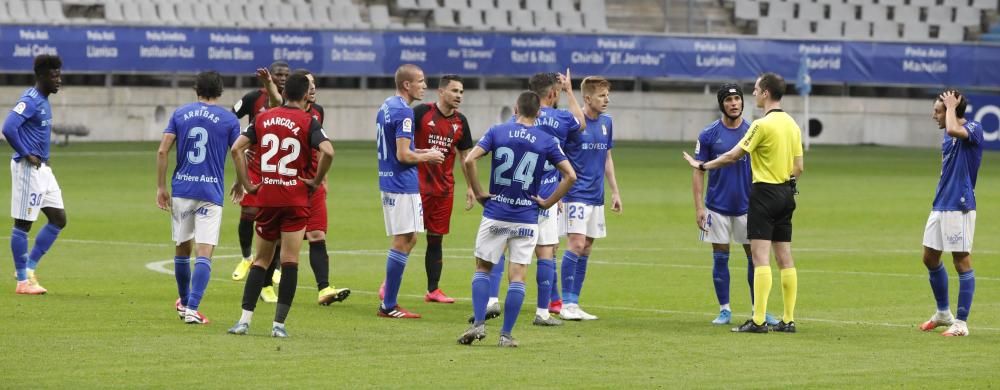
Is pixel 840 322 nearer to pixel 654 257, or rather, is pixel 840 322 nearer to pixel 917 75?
pixel 654 257

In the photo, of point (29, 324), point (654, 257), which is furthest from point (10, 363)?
point (654, 257)

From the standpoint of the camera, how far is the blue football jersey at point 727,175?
12969mm

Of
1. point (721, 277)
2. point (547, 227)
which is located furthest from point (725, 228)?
point (547, 227)

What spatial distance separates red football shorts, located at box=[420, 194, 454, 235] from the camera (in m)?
14.0

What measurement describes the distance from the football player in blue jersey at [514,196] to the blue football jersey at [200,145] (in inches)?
84.8

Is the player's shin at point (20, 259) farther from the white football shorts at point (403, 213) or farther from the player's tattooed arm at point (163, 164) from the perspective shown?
the white football shorts at point (403, 213)

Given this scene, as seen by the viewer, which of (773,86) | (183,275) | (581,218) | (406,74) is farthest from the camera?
Answer: (581,218)

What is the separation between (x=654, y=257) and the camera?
1883 cm

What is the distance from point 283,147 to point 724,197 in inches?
149

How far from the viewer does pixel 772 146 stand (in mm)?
12117

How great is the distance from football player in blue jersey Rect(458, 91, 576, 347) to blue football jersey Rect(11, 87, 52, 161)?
4.69m

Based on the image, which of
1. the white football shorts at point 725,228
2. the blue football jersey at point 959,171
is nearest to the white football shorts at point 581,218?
the white football shorts at point 725,228

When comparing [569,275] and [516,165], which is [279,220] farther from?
[569,275]

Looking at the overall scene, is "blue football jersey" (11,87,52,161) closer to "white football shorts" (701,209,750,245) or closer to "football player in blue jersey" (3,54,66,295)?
"football player in blue jersey" (3,54,66,295)
